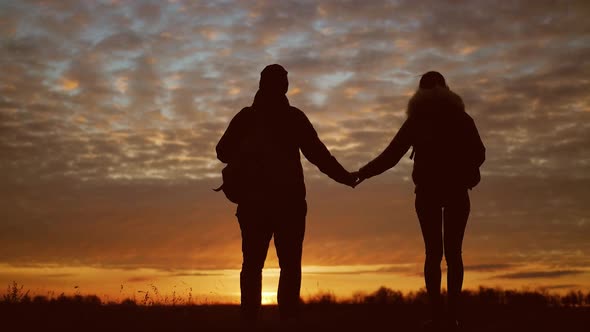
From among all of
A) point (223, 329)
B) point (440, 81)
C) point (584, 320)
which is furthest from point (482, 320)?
point (223, 329)

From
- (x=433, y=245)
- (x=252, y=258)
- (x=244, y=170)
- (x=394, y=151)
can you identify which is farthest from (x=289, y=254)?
(x=394, y=151)

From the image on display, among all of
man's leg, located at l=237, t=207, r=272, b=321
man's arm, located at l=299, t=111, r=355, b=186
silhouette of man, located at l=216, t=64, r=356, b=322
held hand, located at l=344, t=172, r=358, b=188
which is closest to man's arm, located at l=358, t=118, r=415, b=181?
held hand, located at l=344, t=172, r=358, b=188

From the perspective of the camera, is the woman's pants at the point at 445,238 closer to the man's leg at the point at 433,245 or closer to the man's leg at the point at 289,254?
the man's leg at the point at 433,245

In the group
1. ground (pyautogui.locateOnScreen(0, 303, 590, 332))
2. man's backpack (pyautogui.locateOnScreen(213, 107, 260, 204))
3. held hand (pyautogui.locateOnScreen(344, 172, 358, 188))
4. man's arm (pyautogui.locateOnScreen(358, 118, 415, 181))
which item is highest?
man's arm (pyautogui.locateOnScreen(358, 118, 415, 181))

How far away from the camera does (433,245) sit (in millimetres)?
8836

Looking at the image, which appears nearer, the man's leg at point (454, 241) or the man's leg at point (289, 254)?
the man's leg at point (289, 254)

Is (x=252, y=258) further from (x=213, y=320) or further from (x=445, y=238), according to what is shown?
(x=445, y=238)

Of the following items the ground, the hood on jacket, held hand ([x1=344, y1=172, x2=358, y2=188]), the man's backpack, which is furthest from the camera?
held hand ([x1=344, y1=172, x2=358, y2=188])

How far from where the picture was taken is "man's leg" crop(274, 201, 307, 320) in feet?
27.6

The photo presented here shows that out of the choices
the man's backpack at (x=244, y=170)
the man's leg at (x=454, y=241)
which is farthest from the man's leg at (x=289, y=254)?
the man's leg at (x=454, y=241)

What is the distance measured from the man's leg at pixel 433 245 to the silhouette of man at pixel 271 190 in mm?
1500

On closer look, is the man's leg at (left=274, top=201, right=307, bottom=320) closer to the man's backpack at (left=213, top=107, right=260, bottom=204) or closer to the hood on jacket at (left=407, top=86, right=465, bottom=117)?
the man's backpack at (left=213, top=107, right=260, bottom=204)

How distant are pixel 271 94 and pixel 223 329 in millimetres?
2706

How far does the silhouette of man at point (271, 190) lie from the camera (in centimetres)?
845
